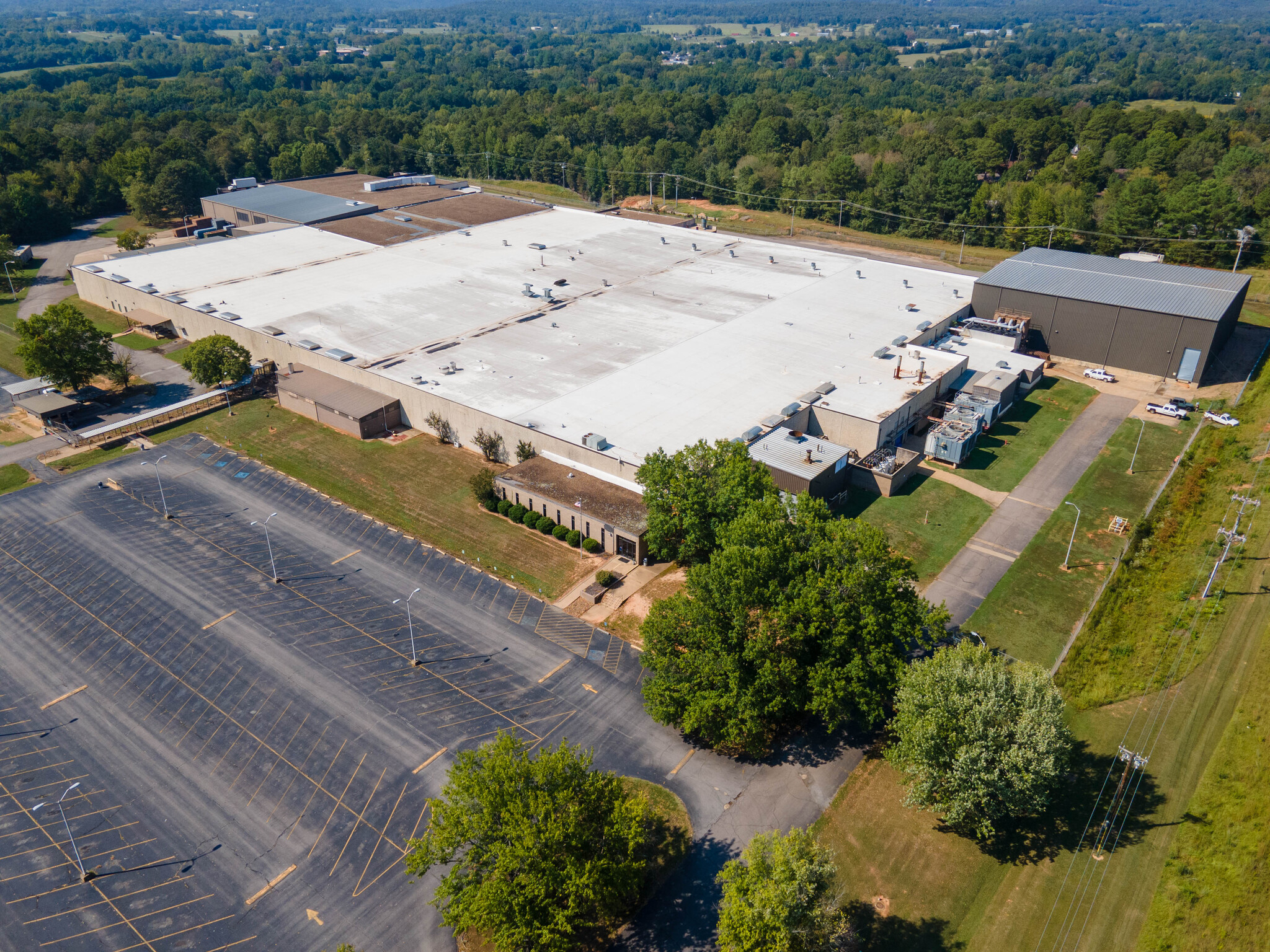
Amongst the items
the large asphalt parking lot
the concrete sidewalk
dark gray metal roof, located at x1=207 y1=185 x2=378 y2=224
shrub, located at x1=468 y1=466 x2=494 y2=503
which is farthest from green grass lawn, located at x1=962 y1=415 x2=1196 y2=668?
dark gray metal roof, located at x1=207 y1=185 x2=378 y2=224

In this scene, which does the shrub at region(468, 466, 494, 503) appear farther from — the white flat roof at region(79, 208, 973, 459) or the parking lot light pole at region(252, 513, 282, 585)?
the parking lot light pole at region(252, 513, 282, 585)

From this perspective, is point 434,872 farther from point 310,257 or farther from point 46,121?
point 46,121

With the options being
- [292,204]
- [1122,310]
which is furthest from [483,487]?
[292,204]

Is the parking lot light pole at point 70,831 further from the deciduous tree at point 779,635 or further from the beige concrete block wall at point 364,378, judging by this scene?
the beige concrete block wall at point 364,378

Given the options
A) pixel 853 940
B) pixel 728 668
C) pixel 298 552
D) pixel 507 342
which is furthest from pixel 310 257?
pixel 853 940

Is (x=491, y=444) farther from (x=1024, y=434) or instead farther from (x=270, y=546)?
(x=1024, y=434)

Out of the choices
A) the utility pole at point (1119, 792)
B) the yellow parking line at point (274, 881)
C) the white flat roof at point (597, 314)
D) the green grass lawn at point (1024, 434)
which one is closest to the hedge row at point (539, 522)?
the white flat roof at point (597, 314)
